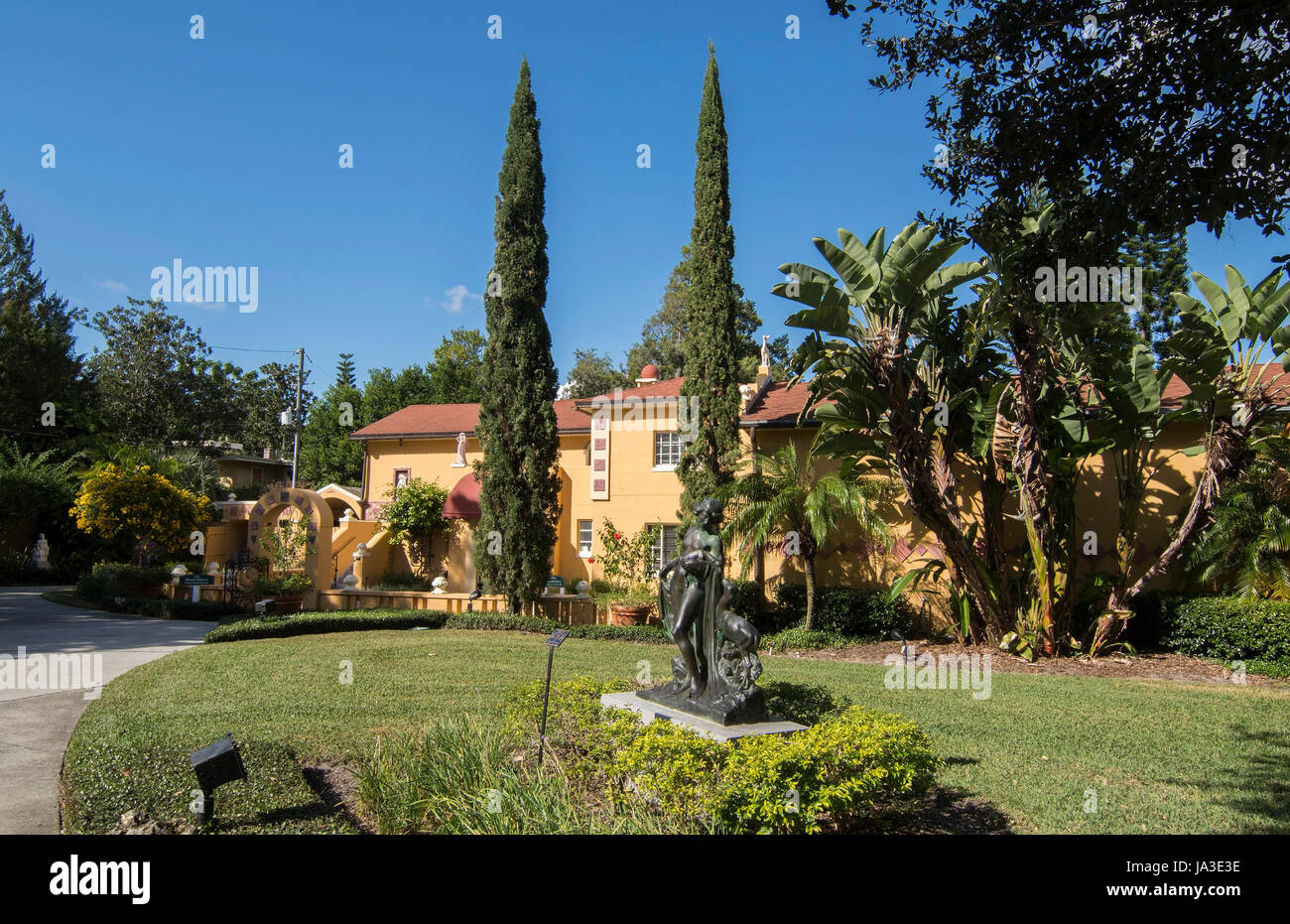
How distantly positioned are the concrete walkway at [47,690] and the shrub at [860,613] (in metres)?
12.0

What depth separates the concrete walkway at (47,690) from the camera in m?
6.00

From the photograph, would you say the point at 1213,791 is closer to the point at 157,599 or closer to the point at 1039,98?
the point at 1039,98

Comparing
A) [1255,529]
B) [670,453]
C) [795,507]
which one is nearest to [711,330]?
[670,453]

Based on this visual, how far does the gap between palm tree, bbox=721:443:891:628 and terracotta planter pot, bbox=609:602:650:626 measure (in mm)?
2671

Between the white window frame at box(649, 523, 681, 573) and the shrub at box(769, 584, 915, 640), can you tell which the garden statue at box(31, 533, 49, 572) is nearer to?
the white window frame at box(649, 523, 681, 573)

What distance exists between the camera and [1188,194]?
562 centimetres

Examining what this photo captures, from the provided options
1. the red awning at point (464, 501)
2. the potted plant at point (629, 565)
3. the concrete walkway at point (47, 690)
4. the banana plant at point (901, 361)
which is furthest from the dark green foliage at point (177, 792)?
the red awning at point (464, 501)

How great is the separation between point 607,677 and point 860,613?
7.02 meters

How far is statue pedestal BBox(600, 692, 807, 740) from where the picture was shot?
6.61 meters

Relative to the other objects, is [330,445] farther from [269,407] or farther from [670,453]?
[670,453]

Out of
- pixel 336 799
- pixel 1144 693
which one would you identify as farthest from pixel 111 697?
pixel 1144 693

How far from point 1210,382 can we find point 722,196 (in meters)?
10.1

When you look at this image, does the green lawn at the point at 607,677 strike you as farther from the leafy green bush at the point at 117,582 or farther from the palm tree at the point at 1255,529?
the leafy green bush at the point at 117,582

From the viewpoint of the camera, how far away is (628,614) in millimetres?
17312
